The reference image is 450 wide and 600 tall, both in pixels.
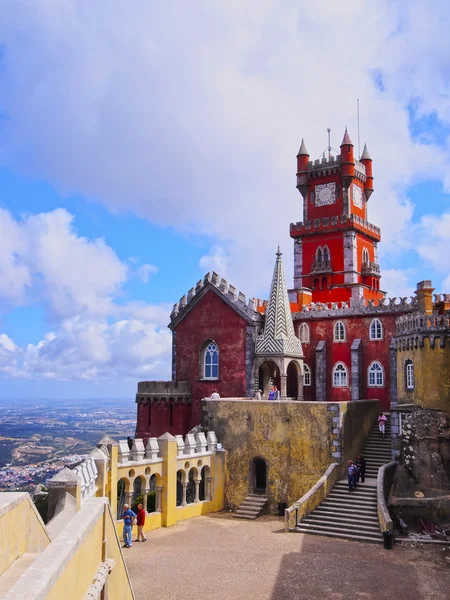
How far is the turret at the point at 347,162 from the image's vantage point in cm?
4569

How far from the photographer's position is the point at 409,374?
2800 centimetres

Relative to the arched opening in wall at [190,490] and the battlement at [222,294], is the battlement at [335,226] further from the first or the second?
the arched opening in wall at [190,490]

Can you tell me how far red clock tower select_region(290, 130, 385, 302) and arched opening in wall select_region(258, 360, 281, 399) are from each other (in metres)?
11.8

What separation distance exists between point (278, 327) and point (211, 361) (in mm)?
4719

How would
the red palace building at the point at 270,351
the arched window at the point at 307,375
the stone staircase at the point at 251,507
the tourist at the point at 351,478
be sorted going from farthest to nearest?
the arched window at the point at 307,375, the red palace building at the point at 270,351, the stone staircase at the point at 251,507, the tourist at the point at 351,478

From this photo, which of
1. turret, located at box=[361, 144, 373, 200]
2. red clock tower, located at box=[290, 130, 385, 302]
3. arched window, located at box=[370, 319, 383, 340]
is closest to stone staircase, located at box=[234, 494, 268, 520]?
arched window, located at box=[370, 319, 383, 340]

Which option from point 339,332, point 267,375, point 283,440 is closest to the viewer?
→ point 283,440

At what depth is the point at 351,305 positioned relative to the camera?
3466 cm

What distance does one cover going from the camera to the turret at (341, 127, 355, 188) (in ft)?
150

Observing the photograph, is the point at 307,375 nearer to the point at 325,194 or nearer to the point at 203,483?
the point at 203,483

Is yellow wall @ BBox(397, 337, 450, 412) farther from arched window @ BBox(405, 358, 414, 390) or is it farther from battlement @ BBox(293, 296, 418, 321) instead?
battlement @ BBox(293, 296, 418, 321)

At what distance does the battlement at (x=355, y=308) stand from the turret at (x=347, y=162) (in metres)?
13.5

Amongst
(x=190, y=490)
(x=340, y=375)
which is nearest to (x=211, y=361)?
(x=340, y=375)

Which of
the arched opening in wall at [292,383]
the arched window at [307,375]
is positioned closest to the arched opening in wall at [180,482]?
the arched opening in wall at [292,383]
